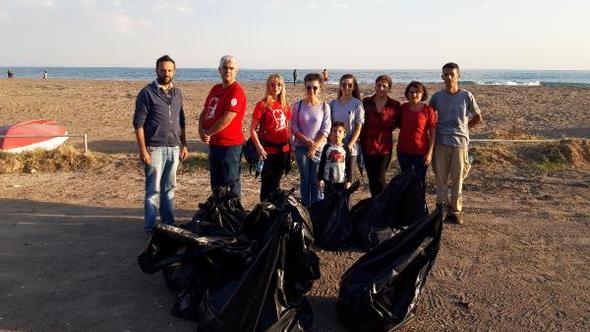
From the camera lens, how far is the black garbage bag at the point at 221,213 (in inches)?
172

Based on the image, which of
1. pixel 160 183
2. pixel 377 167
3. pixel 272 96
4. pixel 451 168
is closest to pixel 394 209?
pixel 377 167

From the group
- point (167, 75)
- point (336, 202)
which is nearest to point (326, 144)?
point (336, 202)

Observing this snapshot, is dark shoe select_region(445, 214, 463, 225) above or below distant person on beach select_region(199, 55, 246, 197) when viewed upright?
below

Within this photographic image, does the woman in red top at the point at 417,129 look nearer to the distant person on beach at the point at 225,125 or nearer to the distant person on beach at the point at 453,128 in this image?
the distant person on beach at the point at 453,128

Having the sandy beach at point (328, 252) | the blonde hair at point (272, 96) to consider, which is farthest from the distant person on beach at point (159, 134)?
the blonde hair at point (272, 96)

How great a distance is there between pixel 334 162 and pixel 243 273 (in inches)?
88.0

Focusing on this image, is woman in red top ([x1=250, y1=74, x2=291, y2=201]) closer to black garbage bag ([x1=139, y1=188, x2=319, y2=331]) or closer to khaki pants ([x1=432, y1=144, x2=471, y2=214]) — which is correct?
black garbage bag ([x1=139, y1=188, x2=319, y2=331])

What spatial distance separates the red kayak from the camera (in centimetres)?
994

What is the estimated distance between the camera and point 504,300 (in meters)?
3.93

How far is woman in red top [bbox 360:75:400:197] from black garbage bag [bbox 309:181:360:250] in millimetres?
641

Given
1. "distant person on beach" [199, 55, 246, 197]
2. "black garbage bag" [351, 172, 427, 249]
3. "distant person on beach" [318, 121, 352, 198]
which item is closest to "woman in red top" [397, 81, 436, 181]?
"black garbage bag" [351, 172, 427, 249]

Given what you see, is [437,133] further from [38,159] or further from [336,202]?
[38,159]

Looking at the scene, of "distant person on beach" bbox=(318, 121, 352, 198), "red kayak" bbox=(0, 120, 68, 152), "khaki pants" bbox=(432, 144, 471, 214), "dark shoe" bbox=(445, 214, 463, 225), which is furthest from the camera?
"red kayak" bbox=(0, 120, 68, 152)

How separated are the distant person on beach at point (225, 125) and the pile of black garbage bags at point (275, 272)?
99cm
